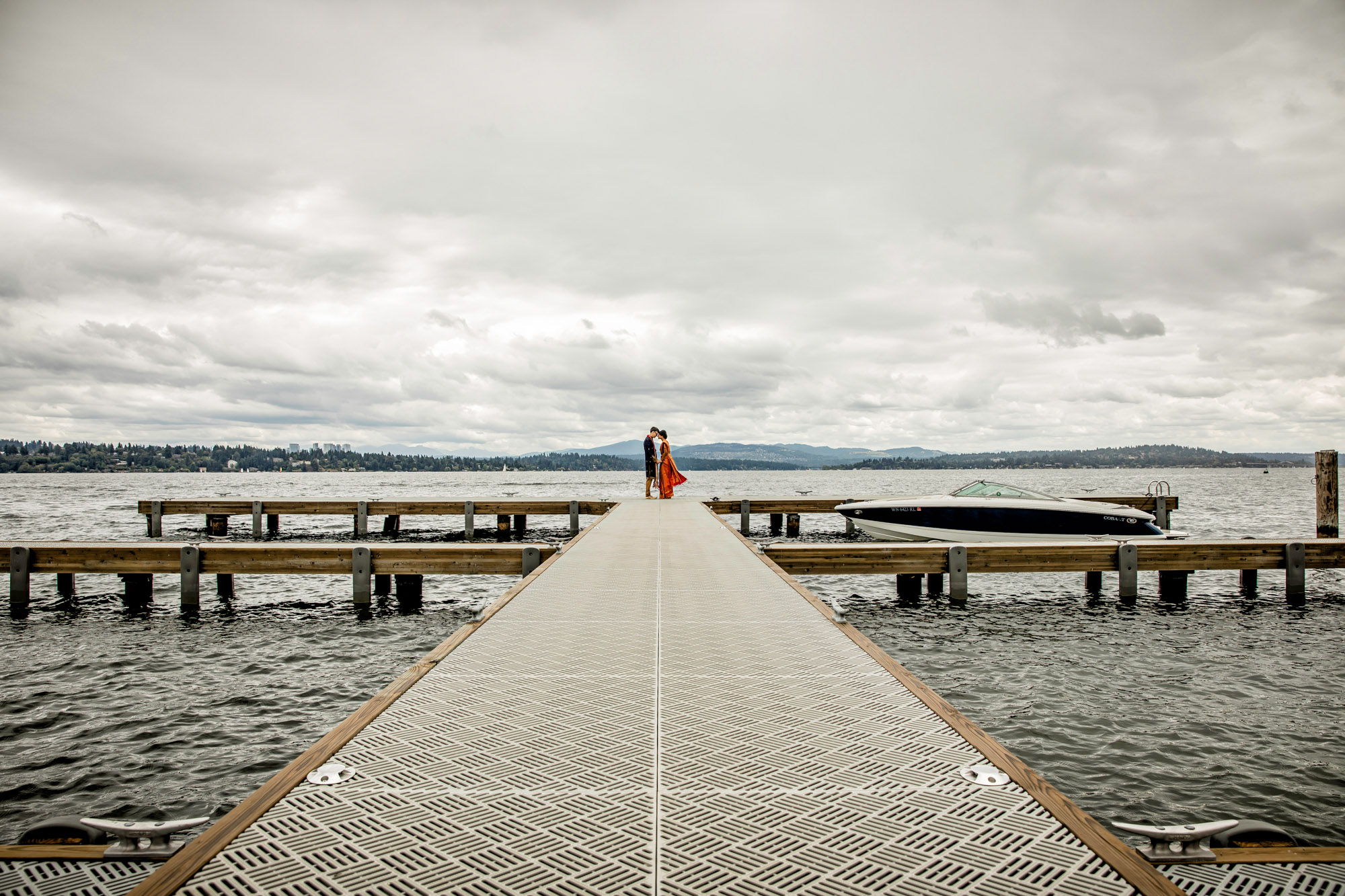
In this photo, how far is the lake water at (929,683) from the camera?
5125mm

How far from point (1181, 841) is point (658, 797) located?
2157 mm

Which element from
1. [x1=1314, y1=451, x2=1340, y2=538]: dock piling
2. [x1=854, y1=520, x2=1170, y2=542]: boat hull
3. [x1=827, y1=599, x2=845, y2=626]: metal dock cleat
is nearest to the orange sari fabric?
[x1=854, y1=520, x2=1170, y2=542]: boat hull

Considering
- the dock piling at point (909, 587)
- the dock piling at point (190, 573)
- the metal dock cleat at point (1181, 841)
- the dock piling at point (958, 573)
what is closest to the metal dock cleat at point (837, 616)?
the metal dock cleat at point (1181, 841)

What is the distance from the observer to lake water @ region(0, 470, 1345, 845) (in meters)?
5.12

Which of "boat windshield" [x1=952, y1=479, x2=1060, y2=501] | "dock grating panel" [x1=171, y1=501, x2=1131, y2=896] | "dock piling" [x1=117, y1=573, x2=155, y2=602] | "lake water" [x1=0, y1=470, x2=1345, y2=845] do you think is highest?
"boat windshield" [x1=952, y1=479, x2=1060, y2=501]

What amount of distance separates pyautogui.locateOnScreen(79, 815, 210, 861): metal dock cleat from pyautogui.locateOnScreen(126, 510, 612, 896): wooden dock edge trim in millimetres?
126

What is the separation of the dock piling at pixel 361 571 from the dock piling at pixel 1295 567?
1464cm

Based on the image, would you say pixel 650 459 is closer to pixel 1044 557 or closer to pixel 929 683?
pixel 1044 557

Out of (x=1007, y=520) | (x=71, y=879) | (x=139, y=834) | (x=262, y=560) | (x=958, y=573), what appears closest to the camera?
(x=139, y=834)

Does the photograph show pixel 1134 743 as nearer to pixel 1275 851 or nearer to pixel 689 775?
pixel 1275 851

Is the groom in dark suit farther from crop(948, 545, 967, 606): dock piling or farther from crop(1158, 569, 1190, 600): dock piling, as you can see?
crop(1158, 569, 1190, 600): dock piling

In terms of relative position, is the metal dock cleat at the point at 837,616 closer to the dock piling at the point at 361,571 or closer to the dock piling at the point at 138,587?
the dock piling at the point at 361,571

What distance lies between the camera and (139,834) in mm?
2771

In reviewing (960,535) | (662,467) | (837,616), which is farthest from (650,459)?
(837,616)
